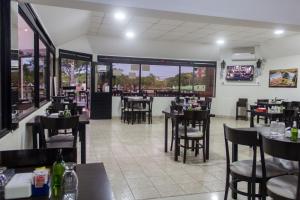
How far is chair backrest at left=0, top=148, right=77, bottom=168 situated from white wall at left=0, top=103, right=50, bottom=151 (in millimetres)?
851

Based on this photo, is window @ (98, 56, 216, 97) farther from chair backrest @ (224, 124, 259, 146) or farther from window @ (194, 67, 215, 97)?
chair backrest @ (224, 124, 259, 146)

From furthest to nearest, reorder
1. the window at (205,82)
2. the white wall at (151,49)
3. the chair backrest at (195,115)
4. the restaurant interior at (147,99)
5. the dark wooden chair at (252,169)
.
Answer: the window at (205,82), the white wall at (151,49), the chair backrest at (195,115), the dark wooden chair at (252,169), the restaurant interior at (147,99)

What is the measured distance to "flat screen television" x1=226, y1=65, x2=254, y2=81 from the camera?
9.95m

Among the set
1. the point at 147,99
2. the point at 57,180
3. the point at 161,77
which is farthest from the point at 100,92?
the point at 57,180

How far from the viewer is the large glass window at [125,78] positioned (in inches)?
386

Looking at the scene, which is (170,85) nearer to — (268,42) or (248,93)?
(248,93)

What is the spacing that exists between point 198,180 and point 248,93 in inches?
290

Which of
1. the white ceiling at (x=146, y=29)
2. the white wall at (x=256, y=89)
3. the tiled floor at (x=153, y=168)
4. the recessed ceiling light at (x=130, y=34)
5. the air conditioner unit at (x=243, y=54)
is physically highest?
the recessed ceiling light at (x=130, y=34)

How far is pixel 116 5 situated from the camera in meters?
3.16

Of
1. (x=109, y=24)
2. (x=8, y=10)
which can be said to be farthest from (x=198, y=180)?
(x=109, y=24)

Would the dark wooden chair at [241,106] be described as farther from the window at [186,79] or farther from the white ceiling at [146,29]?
the white ceiling at [146,29]

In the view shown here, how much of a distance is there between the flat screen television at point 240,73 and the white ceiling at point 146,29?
0.90m

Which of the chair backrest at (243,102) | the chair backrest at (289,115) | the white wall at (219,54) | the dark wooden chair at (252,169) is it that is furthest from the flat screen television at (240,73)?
the dark wooden chair at (252,169)

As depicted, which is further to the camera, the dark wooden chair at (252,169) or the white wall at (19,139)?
the white wall at (19,139)
